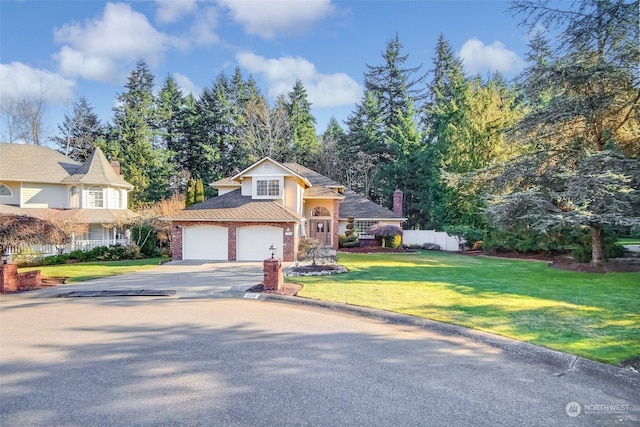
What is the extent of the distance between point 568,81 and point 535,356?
12575 millimetres

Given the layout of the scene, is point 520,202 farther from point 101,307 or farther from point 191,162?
point 191,162

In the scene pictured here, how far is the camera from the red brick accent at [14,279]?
10.8 metres

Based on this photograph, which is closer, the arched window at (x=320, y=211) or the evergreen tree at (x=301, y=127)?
the arched window at (x=320, y=211)

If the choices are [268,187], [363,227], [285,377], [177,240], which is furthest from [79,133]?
[285,377]

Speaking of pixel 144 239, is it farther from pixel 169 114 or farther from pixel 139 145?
pixel 169 114

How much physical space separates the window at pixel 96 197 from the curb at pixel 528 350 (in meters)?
24.7

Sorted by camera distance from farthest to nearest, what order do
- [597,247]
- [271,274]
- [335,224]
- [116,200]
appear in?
1. [116,200]
2. [335,224]
3. [597,247]
4. [271,274]

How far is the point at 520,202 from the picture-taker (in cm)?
1480

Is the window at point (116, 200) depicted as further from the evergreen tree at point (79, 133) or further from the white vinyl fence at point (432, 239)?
the white vinyl fence at point (432, 239)

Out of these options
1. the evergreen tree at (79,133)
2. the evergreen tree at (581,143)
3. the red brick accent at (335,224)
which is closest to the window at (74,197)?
the evergreen tree at (79,133)

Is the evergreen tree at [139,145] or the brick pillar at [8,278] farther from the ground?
the evergreen tree at [139,145]

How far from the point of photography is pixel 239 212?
64.7 feet

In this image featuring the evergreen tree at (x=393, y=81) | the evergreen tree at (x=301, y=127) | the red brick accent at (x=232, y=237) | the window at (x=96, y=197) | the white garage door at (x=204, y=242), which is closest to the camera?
the red brick accent at (x=232, y=237)

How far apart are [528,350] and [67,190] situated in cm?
2997
